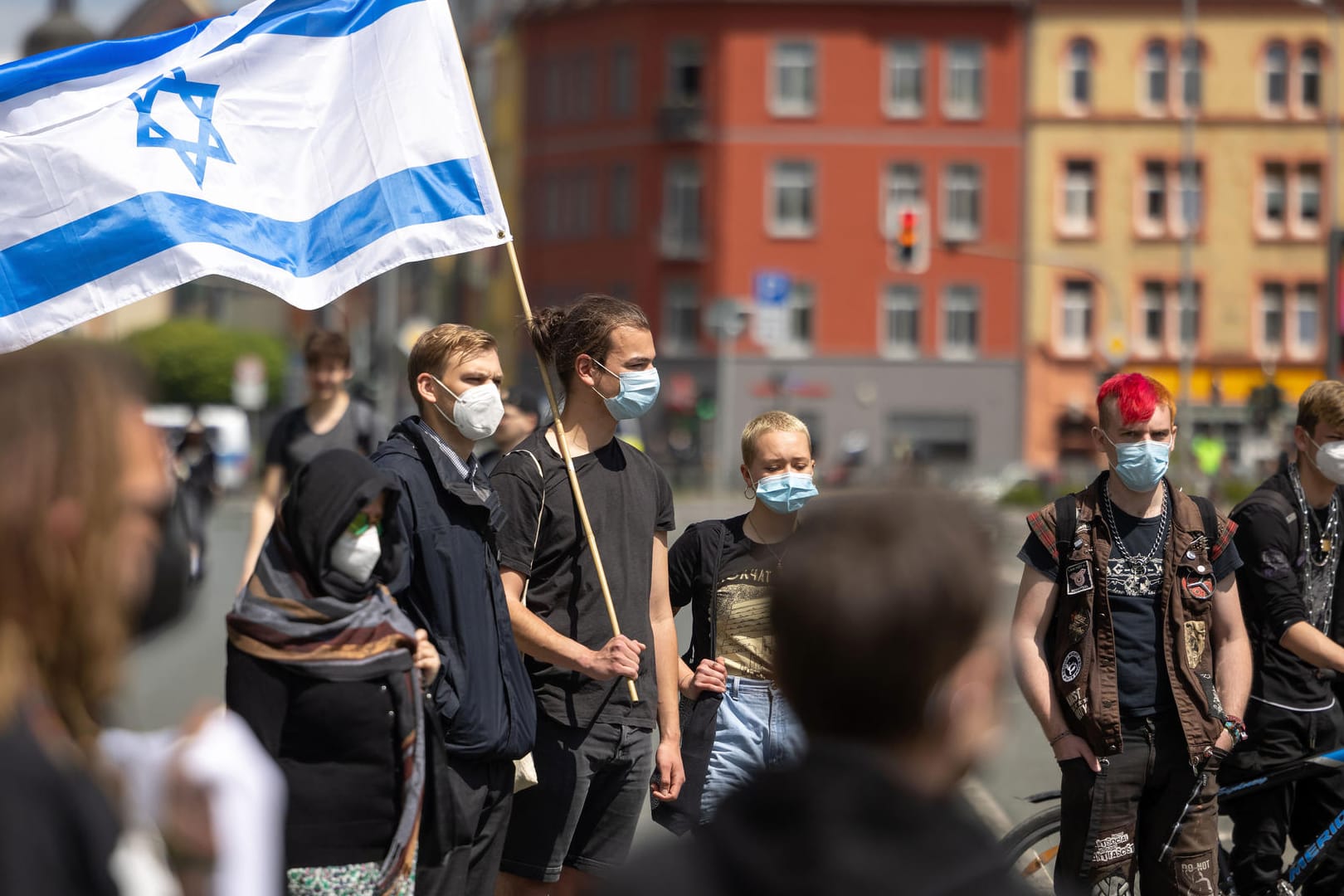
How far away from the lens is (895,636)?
1.93m

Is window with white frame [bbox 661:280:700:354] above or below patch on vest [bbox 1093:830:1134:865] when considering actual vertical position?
above

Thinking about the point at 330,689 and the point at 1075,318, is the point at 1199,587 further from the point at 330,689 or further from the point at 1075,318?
the point at 1075,318

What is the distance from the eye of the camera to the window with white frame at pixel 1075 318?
56281mm

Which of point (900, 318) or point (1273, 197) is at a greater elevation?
point (1273, 197)

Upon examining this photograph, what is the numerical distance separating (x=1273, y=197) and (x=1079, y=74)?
23.2 feet

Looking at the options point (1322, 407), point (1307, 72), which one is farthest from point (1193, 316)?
point (1322, 407)

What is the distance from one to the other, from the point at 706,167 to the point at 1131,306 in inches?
542

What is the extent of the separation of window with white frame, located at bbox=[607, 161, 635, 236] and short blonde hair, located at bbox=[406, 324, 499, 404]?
5355 centimetres

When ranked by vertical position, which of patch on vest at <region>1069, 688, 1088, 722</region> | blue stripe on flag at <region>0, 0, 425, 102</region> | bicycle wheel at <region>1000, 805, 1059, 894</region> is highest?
blue stripe on flag at <region>0, 0, 425, 102</region>

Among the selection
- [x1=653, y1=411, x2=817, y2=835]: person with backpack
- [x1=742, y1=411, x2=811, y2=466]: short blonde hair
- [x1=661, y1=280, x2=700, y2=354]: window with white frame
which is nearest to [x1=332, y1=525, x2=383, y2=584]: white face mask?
[x1=653, y1=411, x2=817, y2=835]: person with backpack

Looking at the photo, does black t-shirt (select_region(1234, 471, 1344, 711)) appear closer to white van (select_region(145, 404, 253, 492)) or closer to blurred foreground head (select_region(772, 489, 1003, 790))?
blurred foreground head (select_region(772, 489, 1003, 790))

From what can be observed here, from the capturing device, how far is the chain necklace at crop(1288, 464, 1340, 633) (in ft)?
19.0

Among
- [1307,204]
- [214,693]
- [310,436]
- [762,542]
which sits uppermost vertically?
[1307,204]

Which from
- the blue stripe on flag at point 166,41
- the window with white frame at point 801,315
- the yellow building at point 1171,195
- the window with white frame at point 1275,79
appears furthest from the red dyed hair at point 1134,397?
the window with white frame at point 1275,79
